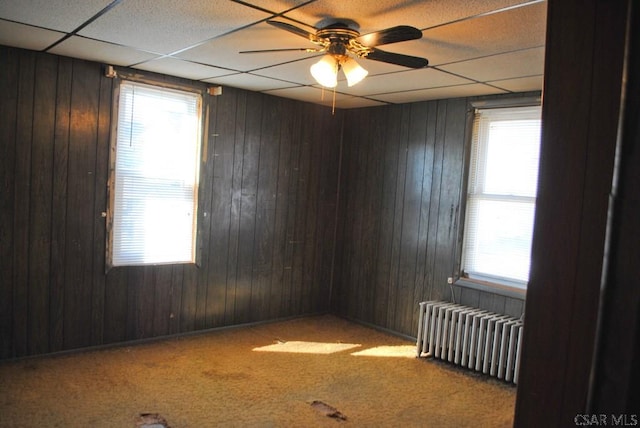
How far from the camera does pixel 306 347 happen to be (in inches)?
175

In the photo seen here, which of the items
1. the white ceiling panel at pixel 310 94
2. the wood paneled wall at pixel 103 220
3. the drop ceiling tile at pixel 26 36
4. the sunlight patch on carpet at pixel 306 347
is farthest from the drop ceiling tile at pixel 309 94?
the sunlight patch on carpet at pixel 306 347

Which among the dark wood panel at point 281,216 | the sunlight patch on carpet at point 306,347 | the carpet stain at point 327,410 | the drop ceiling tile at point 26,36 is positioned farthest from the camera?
the dark wood panel at point 281,216

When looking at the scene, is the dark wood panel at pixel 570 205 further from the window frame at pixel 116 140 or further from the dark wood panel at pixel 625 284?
the window frame at pixel 116 140

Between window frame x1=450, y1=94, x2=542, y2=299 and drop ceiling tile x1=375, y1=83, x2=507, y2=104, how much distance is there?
105mm

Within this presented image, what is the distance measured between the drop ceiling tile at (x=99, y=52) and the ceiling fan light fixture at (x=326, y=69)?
4.99 ft

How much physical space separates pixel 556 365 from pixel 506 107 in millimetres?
3347

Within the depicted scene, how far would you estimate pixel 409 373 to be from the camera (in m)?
3.94

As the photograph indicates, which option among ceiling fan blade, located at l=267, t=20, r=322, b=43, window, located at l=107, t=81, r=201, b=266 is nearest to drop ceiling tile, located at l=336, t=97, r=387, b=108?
window, located at l=107, t=81, r=201, b=266

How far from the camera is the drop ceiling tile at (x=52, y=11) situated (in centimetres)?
244

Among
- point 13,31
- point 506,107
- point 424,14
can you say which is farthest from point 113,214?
point 506,107

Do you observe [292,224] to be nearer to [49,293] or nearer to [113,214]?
[113,214]

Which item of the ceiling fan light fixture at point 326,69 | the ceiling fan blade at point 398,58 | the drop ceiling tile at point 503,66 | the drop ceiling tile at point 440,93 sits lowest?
the ceiling fan light fixture at point 326,69

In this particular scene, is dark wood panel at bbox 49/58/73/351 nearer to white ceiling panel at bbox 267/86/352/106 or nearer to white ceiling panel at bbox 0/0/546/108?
white ceiling panel at bbox 0/0/546/108

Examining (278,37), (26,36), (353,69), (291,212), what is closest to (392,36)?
(353,69)
